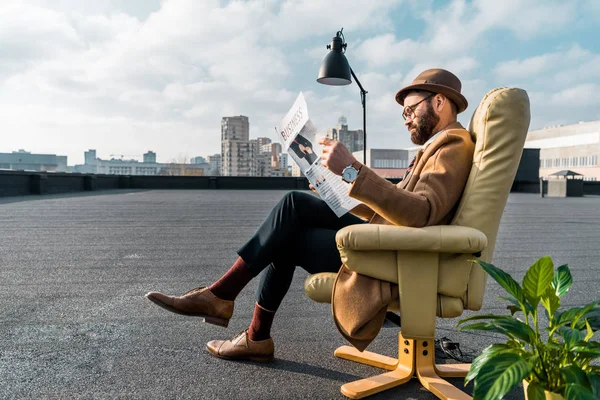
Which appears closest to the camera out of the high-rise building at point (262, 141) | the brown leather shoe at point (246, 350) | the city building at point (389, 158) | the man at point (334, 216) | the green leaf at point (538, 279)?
the green leaf at point (538, 279)

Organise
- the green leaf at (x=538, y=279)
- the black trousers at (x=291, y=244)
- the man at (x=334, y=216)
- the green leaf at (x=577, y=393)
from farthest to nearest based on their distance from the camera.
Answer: the black trousers at (x=291, y=244), the man at (x=334, y=216), the green leaf at (x=538, y=279), the green leaf at (x=577, y=393)

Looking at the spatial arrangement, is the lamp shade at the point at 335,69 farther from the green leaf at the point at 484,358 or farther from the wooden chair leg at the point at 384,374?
the green leaf at the point at 484,358


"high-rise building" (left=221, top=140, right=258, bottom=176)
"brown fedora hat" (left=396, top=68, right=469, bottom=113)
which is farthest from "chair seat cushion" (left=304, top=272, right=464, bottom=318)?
"high-rise building" (left=221, top=140, right=258, bottom=176)

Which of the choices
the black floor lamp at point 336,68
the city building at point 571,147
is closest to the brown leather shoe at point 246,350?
the black floor lamp at point 336,68

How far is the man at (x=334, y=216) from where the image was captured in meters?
1.89

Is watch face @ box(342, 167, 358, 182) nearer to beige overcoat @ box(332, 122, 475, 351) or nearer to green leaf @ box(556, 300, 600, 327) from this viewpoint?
beige overcoat @ box(332, 122, 475, 351)

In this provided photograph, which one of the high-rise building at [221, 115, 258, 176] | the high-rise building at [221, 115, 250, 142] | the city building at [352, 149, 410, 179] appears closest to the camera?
the city building at [352, 149, 410, 179]

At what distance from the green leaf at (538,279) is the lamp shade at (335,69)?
4.77m

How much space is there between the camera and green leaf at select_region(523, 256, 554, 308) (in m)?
1.43

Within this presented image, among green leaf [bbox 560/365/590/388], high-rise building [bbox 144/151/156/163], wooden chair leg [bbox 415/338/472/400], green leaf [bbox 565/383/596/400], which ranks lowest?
wooden chair leg [bbox 415/338/472/400]

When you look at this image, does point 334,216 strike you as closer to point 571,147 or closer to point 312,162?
point 312,162

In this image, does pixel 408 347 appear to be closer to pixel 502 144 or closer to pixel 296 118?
pixel 502 144

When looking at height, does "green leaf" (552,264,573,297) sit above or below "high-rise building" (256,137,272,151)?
below

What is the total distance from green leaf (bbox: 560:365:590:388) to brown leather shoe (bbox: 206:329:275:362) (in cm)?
144
